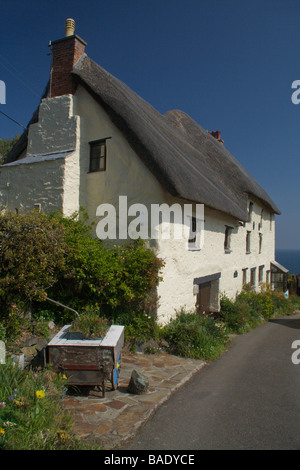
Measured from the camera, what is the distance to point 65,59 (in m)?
9.53

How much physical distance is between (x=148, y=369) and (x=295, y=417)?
269 cm

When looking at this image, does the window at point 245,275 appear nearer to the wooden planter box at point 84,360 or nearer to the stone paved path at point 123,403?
the stone paved path at point 123,403

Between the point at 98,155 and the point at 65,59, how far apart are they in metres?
3.03

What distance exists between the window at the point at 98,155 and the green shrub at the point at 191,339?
183 inches

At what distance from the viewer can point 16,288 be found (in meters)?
5.33

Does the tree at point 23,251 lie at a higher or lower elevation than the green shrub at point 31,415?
higher

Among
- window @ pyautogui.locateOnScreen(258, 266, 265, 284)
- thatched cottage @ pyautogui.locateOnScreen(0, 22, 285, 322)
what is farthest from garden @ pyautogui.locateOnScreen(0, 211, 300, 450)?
window @ pyautogui.locateOnScreen(258, 266, 265, 284)

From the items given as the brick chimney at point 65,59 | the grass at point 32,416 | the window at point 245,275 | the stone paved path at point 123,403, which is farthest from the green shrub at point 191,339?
the window at point 245,275

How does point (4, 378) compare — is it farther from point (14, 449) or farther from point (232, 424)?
point (232, 424)

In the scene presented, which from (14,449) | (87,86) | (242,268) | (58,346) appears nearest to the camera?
(14,449)

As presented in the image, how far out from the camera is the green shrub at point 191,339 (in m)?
7.54

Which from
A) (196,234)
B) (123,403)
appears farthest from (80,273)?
(196,234)

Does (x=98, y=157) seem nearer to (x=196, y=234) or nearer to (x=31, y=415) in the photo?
(x=196, y=234)
